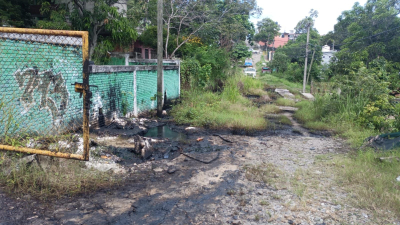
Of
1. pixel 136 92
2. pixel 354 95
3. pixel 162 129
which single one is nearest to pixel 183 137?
pixel 162 129

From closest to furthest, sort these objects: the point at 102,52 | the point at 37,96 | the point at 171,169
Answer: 1. the point at 37,96
2. the point at 171,169
3. the point at 102,52

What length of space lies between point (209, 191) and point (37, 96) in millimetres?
3029

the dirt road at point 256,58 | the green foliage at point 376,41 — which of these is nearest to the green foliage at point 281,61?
the green foliage at point 376,41

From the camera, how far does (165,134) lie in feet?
24.1

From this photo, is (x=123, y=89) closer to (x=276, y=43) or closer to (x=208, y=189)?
(x=208, y=189)

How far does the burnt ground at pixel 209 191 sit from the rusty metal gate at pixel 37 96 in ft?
2.16

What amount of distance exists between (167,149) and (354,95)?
657 centimetres

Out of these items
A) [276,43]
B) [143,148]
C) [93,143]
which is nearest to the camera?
[143,148]

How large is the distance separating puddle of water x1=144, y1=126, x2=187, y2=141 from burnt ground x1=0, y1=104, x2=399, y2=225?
517 mm

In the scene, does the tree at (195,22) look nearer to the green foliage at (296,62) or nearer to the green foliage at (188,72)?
the green foliage at (188,72)

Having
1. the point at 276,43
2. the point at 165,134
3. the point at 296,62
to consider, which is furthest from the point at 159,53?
the point at 276,43

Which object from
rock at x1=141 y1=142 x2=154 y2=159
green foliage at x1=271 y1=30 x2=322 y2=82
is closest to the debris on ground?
rock at x1=141 y1=142 x2=154 y2=159

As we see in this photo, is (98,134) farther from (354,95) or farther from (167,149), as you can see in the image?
(354,95)

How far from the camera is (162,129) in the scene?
311 inches
